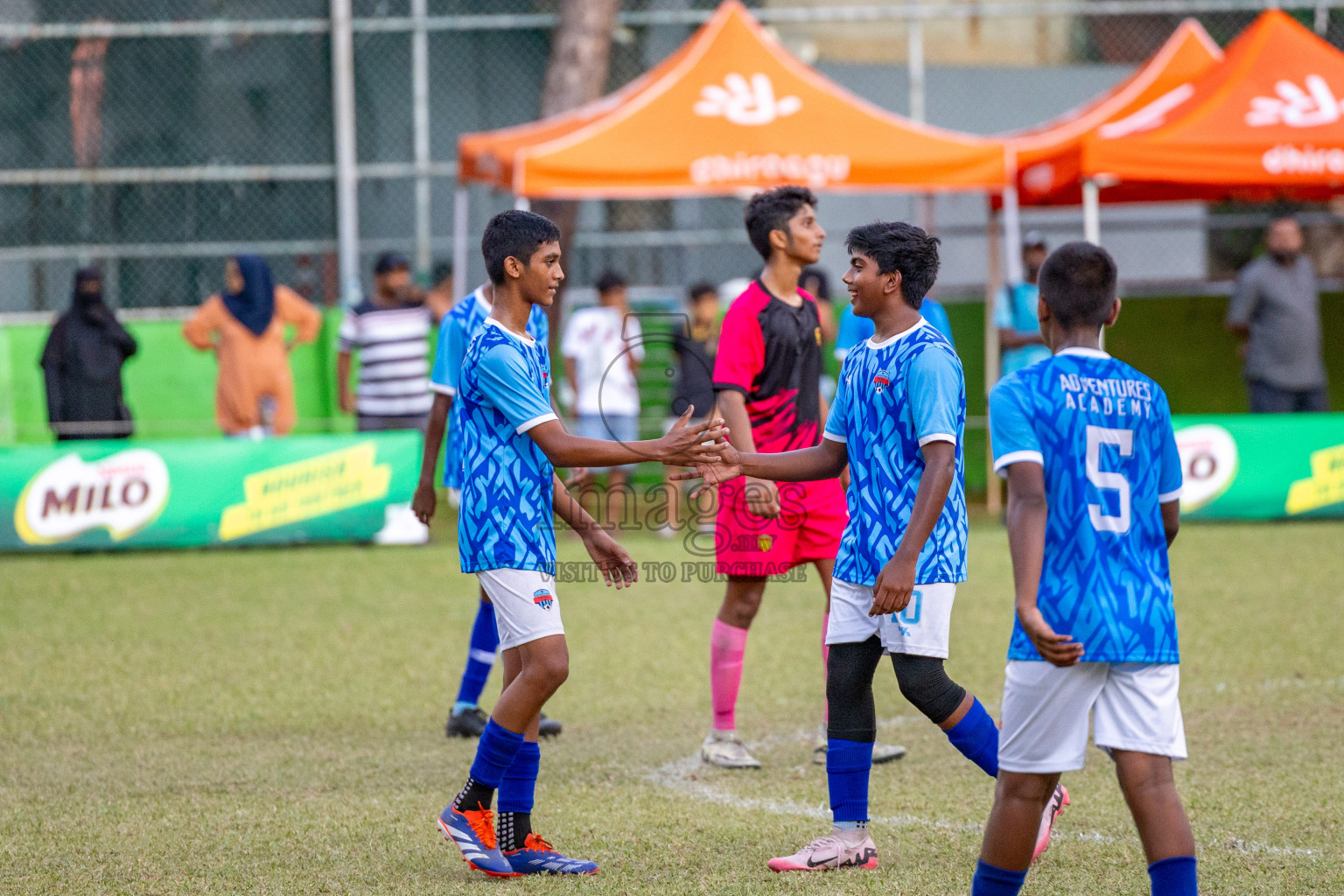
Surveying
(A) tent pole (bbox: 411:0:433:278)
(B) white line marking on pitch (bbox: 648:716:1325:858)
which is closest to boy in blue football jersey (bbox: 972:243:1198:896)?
(B) white line marking on pitch (bbox: 648:716:1325:858)

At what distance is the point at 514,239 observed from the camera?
4.48 meters

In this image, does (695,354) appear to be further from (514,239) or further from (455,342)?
(514,239)

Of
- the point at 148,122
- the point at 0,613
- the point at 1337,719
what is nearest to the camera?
the point at 1337,719

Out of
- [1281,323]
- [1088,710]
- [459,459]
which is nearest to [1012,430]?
[1088,710]

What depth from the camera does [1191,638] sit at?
7848 millimetres

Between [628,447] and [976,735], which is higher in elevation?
[628,447]

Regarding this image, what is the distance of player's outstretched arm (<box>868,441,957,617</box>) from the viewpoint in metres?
4.13

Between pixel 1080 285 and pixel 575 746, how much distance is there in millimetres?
Answer: 3316

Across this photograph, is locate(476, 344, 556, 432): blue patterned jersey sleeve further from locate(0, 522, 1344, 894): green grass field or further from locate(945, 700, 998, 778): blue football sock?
locate(945, 700, 998, 778): blue football sock

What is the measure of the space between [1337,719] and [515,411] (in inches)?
151

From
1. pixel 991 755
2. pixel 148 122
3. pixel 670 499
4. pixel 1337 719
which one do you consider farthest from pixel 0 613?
pixel 148 122

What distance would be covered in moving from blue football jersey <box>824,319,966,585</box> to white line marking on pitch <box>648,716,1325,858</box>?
95cm

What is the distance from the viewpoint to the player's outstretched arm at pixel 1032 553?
3283mm

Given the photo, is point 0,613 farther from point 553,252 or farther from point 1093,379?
point 1093,379
